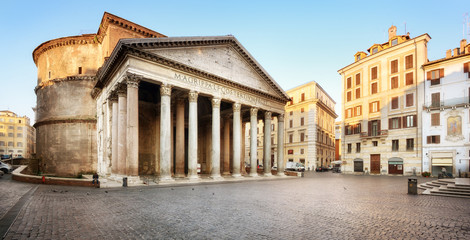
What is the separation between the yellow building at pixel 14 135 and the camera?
→ 7438 cm

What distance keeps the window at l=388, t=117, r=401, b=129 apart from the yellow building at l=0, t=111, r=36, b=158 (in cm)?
8994

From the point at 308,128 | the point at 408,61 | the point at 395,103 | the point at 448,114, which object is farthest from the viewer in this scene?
the point at 308,128

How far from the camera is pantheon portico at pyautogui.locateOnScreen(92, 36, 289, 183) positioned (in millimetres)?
16562

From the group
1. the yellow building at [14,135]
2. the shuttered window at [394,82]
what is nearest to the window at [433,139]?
the shuttered window at [394,82]

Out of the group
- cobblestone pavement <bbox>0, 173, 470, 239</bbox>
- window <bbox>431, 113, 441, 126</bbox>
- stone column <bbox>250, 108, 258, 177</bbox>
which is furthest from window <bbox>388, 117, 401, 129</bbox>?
cobblestone pavement <bbox>0, 173, 470, 239</bbox>

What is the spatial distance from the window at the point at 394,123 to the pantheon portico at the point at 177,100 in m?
14.5

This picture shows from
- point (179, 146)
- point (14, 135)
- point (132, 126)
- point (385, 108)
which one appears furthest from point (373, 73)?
point (14, 135)

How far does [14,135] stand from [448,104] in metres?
102

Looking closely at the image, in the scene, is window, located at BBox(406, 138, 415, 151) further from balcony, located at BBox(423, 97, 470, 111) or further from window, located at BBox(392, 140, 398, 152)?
balcony, located at BBox(423, 97, 470, 111)

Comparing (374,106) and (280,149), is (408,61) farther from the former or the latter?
(280,149)

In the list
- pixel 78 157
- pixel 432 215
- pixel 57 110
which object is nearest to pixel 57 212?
pixel 432 215

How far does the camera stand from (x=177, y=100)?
72.3 feet

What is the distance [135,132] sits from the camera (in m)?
16.3

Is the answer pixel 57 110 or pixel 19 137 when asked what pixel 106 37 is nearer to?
pixel 57 110
